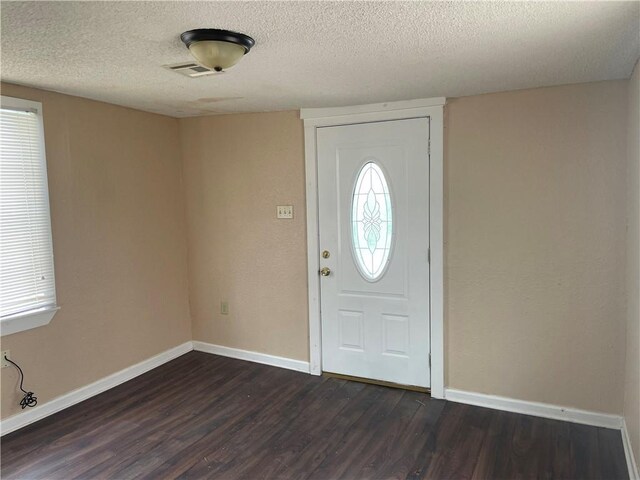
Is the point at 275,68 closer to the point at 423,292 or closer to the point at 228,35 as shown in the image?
the point at 228,35

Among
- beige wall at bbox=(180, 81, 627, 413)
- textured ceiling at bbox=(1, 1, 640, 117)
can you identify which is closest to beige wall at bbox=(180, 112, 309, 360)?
beige wall at bbox=(180, 81, 627, 413)

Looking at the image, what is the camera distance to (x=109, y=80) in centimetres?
264

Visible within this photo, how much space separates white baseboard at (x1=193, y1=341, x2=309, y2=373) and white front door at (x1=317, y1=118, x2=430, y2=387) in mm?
247

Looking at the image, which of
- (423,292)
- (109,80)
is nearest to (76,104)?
(109,80)

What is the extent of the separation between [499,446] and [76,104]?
357 cm

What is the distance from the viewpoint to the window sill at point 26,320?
272 cm

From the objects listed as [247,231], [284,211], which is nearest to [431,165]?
[284,211]

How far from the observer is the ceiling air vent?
2293 millimetres

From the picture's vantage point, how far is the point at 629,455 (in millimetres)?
2363

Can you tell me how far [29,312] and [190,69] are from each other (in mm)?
1876

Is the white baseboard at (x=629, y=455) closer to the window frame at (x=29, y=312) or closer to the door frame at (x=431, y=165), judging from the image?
the door frame at (x=431, y=165)

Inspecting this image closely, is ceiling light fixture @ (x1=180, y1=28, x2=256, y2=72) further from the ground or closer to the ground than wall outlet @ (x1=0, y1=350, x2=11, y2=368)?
further from the ground

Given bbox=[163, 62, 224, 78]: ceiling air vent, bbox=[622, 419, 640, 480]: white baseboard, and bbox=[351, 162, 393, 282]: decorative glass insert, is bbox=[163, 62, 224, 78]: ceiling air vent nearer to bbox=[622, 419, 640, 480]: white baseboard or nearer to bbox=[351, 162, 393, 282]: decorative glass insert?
bbox=[351, 162, 393, 282]: decorative glass insert

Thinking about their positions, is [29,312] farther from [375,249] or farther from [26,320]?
[375,249]
